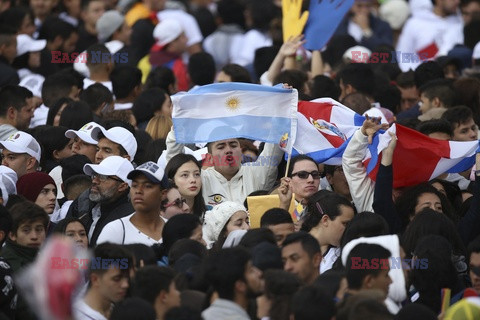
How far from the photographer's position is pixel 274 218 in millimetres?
10633

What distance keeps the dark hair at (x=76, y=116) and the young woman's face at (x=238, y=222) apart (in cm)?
313

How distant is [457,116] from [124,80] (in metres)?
3.96

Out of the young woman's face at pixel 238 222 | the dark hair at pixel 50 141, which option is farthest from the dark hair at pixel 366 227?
the dark hair at pixel 50 141

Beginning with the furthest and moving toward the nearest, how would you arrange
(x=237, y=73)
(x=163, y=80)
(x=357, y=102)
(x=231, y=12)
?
(x=231, y=12) → (x=163, y=80) → (x=237, y=73) → (x=357, y=102)

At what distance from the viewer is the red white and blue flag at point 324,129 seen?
40.9ft

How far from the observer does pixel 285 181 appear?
11.4m

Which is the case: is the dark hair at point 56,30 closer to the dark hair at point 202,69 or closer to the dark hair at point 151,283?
the dark hair at point 202,69

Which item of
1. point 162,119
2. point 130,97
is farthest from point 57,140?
point 130,97

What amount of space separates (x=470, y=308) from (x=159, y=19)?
11.7 meters

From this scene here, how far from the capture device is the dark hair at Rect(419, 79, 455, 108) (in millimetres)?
14445

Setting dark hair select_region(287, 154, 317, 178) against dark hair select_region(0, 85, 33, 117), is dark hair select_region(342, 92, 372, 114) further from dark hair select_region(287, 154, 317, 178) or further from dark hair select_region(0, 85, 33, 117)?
dark hair select_region(0, 85, 33, 117)

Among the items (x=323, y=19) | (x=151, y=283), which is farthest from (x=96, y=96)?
(x=151, y=283)

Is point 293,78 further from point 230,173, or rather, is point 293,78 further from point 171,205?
point 171,205

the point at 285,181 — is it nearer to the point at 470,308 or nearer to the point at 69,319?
the point at 470,308
